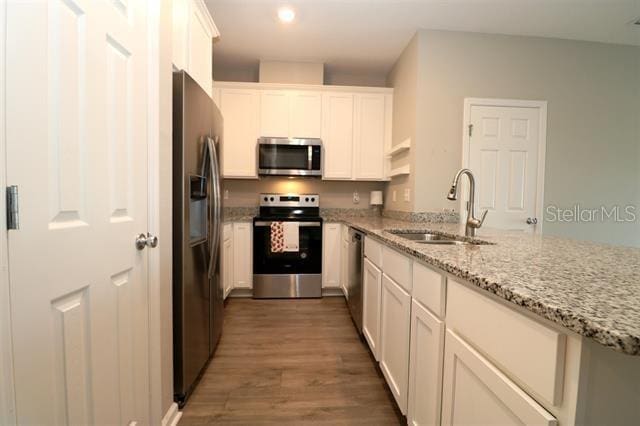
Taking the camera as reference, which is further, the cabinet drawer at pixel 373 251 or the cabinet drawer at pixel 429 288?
the cabinet drawer at pixel 373 251

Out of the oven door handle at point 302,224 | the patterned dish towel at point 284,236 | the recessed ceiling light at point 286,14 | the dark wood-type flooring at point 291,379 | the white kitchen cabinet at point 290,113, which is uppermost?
the recessed ceiling light at point 286,14

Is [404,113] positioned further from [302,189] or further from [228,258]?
[228,258]

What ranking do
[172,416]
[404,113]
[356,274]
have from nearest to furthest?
[172,416] → [356,274] → [404,113]

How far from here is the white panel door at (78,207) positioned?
63cm

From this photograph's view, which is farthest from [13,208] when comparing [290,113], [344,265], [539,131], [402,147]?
[539,131]

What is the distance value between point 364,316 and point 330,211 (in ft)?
5.73

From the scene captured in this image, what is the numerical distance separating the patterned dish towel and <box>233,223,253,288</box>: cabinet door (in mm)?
291

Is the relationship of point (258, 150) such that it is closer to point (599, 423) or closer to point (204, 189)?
point (204, 189)

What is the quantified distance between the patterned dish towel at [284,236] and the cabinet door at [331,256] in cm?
35

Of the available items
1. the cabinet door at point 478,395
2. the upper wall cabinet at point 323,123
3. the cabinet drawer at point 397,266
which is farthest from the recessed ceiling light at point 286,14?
the cabinet door at point 478,395

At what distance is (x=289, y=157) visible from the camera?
3129mm

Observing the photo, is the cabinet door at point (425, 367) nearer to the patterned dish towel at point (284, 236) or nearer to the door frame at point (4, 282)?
the door frame at point (4, 282)

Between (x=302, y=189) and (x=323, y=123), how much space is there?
2.82 feet

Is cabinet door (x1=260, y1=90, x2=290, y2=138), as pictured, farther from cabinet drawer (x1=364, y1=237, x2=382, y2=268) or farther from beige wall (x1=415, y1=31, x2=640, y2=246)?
cabinet drawer (x1=364, y1=237, x2=382, y2=268)
